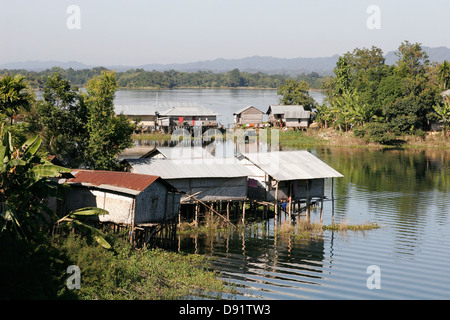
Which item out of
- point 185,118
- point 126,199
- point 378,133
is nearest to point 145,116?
point 185,118

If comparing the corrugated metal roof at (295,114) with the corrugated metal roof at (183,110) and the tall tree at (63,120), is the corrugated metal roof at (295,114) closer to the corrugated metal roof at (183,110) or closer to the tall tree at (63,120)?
the corrugated metal roof at (183,110)

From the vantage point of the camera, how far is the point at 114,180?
25.6 m

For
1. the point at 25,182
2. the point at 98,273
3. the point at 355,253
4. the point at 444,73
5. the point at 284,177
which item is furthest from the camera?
the point at 444,73

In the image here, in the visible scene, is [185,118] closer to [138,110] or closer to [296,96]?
[138,110]

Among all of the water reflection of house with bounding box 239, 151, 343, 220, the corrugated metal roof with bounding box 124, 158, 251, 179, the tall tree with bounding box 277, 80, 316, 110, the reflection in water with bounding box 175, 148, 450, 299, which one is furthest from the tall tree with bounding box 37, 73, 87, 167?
the tall tree with bounding box 277, 80, 316, 110

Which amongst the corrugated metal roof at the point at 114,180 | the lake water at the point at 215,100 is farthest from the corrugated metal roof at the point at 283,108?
the corrugated metal roof at the point at 114,180

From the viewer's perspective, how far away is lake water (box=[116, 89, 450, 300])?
22.9 meters

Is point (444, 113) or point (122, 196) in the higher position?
point (444, 113)

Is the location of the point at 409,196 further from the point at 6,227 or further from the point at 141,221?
the point at 6,227

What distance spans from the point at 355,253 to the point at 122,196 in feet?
36.7

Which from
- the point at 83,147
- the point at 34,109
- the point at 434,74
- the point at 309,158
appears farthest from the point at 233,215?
the point at 434,74

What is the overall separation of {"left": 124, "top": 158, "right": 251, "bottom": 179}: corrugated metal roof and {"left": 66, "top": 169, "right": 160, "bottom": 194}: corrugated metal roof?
3433mm

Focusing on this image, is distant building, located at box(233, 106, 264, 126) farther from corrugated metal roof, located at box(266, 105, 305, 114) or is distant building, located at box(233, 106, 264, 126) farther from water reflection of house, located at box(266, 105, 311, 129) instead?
water reflection of house, located at box(266, 105, 311, 129)

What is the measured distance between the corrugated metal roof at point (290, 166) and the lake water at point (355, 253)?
3036 mm
